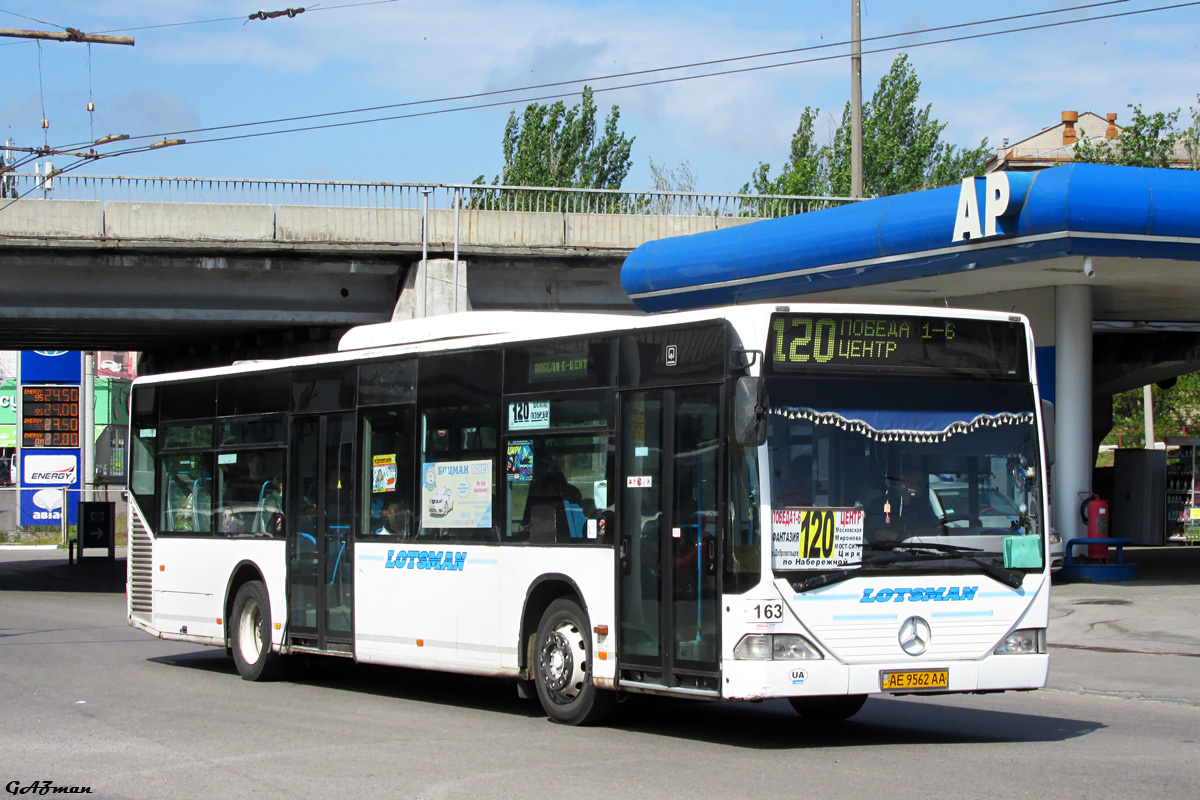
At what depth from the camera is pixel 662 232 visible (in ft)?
97.0

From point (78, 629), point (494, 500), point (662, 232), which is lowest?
point (78, 629)

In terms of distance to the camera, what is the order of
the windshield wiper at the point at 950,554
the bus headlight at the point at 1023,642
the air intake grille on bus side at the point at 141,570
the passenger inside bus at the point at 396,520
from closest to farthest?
the windshield wiper at the point at 950,554 → the bus headlight at the point at 1023,642 → the passenger inside bus at the point at 396,520 → the air intake grille on bus side at the point at 141,570

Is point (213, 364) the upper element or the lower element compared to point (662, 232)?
lower

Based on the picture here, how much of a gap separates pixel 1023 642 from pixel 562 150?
60.5 metres

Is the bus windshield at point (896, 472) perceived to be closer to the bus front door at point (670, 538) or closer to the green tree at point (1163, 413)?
the bus front door at point (670, 538)

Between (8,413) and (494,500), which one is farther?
(8,413)

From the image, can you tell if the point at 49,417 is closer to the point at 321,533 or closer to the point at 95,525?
the point at 95,525

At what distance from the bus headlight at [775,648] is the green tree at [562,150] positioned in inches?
2332

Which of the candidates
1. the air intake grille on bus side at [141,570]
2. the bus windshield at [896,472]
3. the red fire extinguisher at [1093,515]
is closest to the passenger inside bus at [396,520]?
the bus windshield at [896,472]

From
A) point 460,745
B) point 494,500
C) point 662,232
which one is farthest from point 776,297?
point 460,745

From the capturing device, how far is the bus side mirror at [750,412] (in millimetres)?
8617

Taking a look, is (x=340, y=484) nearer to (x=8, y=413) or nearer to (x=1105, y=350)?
(x=1105, y=350)

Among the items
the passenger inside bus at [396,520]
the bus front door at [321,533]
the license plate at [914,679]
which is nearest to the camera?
the license plate at [914,679]

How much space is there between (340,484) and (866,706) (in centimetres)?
511
